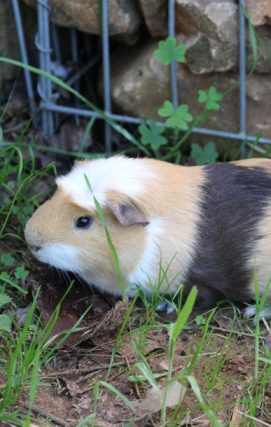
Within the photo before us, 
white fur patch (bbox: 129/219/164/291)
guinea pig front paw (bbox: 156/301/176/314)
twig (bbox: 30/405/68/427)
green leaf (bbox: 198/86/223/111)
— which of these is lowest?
guinea pig front paw (bbox: 156/301/176/314)

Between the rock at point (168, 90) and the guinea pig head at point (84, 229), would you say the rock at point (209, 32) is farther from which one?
the guinea pig head at point (84, 229)

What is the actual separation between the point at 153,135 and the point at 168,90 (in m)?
0.22

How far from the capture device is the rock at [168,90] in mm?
3014

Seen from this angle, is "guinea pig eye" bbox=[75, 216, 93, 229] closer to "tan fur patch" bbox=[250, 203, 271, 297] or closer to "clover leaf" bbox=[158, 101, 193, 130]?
"tan fur patch" bbox=[250, 203, 271, 297]

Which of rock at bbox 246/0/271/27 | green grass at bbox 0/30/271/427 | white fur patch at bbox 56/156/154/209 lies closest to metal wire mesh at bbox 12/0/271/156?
rock at bbox 246/0/271/27

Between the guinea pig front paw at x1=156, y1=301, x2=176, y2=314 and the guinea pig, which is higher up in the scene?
the guinea pig

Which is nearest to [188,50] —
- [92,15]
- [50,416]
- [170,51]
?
[170,51]

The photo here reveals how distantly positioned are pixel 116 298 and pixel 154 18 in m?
1.21

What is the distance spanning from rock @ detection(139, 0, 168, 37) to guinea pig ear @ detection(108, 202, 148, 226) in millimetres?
1033

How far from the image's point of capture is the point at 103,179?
2.35m

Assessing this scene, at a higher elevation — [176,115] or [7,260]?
[176,115]

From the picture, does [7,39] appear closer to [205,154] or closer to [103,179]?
[205,154]

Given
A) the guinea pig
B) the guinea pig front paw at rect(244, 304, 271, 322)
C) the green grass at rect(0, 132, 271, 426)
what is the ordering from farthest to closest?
1. the guinea pig front paw at rect(244, 304, 271, 322)
2. the guinea pig
3. the green grass at rect(0, 132, 271, 426)

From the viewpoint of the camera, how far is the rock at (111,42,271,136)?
3.01 meters
